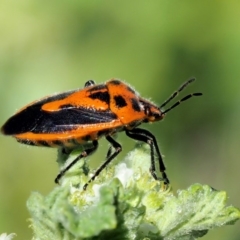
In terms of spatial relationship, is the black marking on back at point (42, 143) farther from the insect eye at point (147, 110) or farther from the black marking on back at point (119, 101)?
the insect eye at point (147, 110)

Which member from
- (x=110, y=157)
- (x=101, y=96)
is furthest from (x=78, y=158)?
(x=101, y=96)

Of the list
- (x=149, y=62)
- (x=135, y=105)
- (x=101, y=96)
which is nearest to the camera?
(x=101, y=96)

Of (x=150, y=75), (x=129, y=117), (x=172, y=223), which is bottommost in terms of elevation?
(x=172, y=223)

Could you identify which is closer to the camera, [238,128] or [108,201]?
[108,201]

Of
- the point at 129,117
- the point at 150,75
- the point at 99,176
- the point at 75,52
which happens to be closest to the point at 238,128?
the point at 150,75

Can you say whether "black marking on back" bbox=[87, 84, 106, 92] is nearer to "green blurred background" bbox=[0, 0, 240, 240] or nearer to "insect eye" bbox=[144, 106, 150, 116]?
"insect eye" bbox=[144, 106, 150, 116]

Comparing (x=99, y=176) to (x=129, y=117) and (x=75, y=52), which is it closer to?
(x=129, y=117)

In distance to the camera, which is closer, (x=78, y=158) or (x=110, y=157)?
(x=78, y=158)

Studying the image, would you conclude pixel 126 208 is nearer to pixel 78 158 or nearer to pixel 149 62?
pixel 78 158
